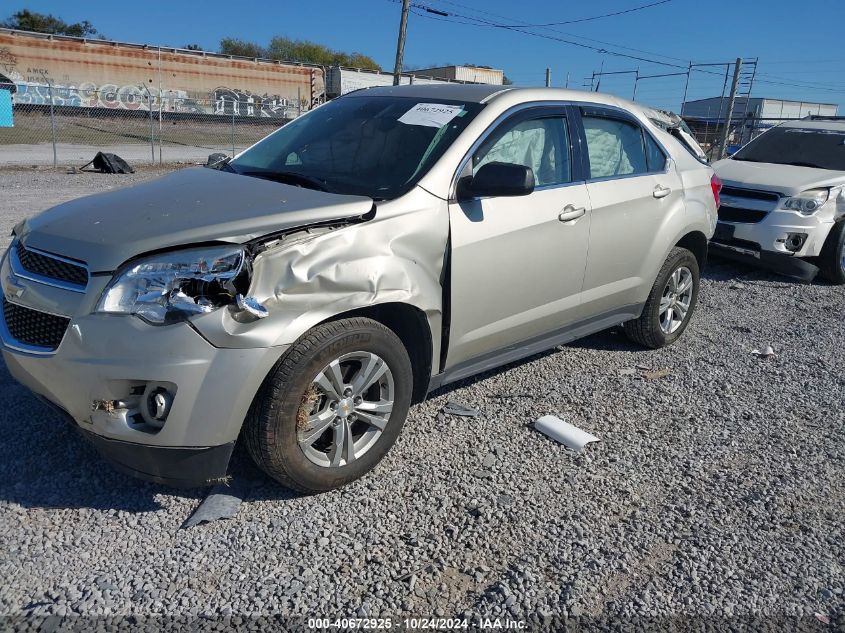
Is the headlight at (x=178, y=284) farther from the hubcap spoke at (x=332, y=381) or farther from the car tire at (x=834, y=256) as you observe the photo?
the car tire at (x=834, y=256)

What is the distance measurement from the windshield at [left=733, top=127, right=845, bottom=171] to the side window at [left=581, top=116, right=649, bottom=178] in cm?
473

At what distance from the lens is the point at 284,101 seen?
1766 inches

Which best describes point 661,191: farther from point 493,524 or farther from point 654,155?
point 493,524

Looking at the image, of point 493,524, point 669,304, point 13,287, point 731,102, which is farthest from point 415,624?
point 731,102

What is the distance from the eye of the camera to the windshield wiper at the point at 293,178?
3399mm

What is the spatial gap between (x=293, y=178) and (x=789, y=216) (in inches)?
238

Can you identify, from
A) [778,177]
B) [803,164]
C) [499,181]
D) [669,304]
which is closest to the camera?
[499,181]

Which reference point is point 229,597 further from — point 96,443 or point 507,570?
point 507,570

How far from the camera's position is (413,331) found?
3320 millimetres

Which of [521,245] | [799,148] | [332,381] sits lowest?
[332,381]

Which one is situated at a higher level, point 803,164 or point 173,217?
point 803,164

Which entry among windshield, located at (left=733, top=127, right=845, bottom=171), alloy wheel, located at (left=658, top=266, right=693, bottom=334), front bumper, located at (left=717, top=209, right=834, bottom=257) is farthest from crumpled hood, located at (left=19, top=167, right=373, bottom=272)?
windshield, located at (left=733, top=127, right=845, bottom=171)

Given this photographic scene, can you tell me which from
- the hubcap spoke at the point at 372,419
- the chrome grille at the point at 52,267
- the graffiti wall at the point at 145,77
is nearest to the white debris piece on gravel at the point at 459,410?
the hubcap spoke at the point at 372,419

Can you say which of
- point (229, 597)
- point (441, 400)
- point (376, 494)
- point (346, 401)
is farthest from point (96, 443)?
point (441, 400)
